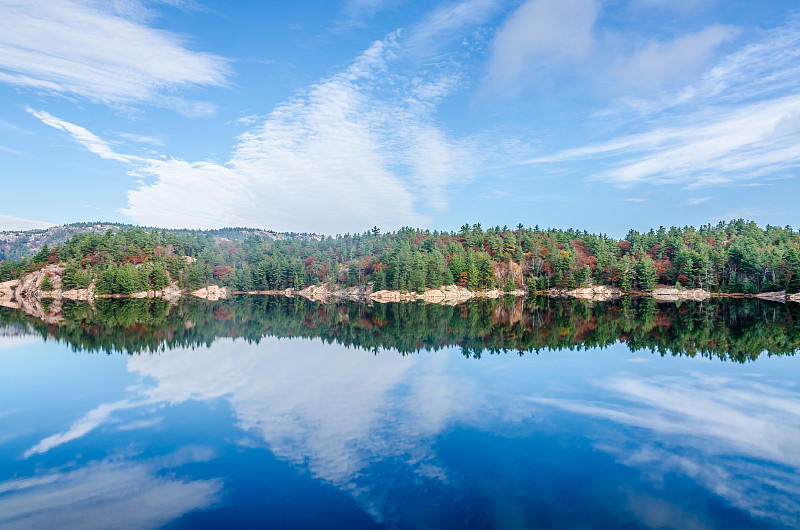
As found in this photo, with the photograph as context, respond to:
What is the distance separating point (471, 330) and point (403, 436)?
34.0 m

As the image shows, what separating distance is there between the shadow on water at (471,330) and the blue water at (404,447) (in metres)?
8.73

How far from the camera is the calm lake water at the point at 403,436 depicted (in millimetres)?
13062

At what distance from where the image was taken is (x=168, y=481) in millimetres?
14953

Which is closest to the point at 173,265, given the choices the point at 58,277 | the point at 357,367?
the point at 58,277

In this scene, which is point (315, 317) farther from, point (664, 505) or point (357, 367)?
point (664, 505)

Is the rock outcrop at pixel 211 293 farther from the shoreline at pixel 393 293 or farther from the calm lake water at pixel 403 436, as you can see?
the calm lake water at pixel 403 436

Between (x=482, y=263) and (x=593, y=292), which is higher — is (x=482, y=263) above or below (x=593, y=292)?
above

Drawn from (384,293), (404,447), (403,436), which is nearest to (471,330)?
(403,436)

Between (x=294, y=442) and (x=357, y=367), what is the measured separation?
14628 millimetres

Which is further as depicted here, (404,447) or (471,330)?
(471,330)

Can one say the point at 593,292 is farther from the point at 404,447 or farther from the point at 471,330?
the point at 404,447

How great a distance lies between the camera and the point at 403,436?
1850 cm

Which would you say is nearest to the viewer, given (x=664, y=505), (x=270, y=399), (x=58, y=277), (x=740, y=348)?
(x=664, y=505)

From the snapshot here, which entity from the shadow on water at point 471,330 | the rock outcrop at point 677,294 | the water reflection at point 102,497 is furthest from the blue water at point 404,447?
the rock outcrop at point 677,294
